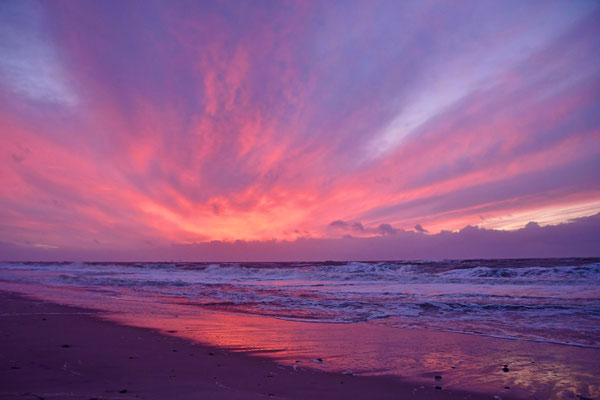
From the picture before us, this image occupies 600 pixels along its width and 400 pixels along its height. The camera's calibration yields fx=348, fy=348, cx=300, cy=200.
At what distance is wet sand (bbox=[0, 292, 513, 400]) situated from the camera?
13.1ft

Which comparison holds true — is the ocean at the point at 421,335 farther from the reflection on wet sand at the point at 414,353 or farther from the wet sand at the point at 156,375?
the wet sand at the point at 156,375

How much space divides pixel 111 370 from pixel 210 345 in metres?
2.19

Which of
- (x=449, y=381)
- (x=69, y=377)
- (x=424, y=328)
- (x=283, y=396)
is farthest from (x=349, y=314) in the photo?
(x=69, y=377)

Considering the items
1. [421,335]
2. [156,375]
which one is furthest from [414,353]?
[156,375]

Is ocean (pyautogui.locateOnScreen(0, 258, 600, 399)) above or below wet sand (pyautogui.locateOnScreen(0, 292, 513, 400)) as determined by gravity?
below

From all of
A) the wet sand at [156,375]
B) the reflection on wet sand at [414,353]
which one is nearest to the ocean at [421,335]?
the reflection on wet sand at [414,353]

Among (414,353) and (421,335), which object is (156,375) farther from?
(421,335)

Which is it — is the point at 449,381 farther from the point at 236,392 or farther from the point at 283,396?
the point at 236,392

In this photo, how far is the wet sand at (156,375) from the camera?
4.00m

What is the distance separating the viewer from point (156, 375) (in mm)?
4707

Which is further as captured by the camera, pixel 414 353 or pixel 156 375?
pixel 414 353

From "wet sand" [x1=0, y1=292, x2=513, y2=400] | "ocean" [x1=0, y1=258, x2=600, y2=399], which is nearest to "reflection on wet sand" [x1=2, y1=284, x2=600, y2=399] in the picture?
"ocean" [x1=0, y1=258, x2=600, y2=399]

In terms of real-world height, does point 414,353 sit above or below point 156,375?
below

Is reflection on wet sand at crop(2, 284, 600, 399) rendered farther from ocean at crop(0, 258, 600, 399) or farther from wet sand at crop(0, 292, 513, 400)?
wet sand at crop(0, 292, 513, 400)
